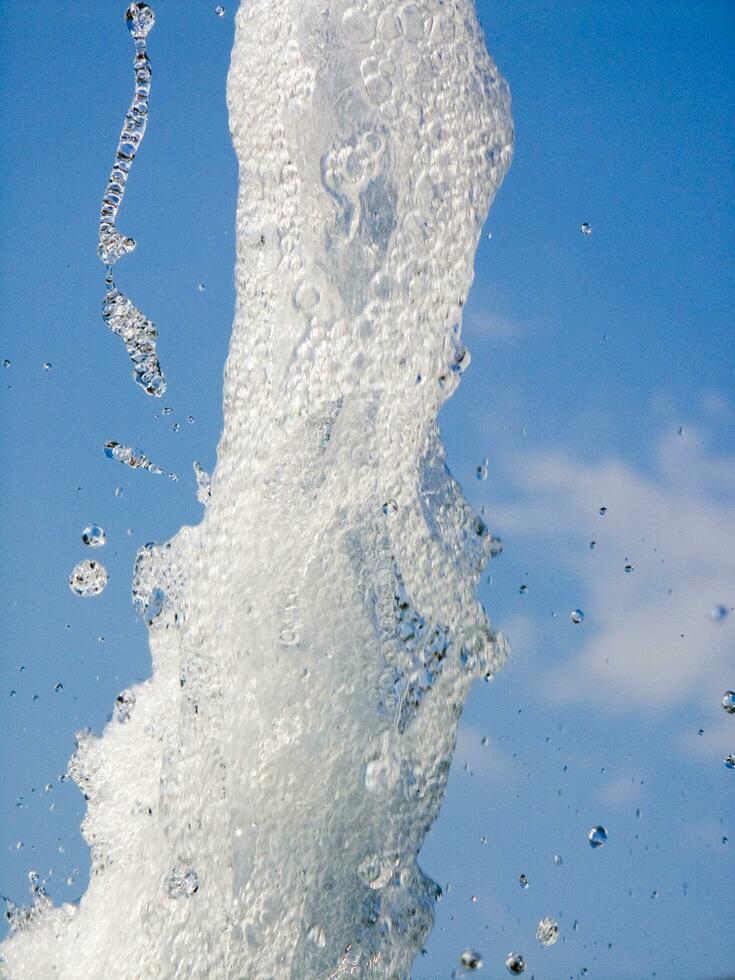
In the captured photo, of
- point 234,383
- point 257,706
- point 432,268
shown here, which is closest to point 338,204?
point 432,268

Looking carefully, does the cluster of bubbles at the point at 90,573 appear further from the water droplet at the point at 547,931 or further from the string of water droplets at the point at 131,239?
the water droplet at the point at 547,931

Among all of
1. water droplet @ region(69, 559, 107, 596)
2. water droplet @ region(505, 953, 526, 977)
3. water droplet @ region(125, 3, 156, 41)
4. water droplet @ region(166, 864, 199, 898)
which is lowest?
water droplet @ region(166, 864, 199, 898)

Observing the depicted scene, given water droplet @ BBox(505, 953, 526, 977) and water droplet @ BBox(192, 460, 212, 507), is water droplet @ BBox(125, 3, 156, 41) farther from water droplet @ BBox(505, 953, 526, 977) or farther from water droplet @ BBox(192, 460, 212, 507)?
water droplet @ BBox(505, 953, 526, 977)

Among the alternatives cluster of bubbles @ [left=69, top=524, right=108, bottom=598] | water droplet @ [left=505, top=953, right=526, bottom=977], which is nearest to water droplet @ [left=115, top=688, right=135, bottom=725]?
cluster of bubbles @ [left=69, top=524, right=108, bottom=598]

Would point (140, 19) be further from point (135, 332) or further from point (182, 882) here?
point (182, 882)

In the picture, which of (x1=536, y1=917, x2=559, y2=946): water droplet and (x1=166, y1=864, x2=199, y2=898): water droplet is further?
(x1=536, y1=917, x2=559, y2=946): water droplet

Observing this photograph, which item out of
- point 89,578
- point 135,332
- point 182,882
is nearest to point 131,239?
point 135,332

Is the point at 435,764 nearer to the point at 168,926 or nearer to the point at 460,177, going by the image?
the point at 168,926
